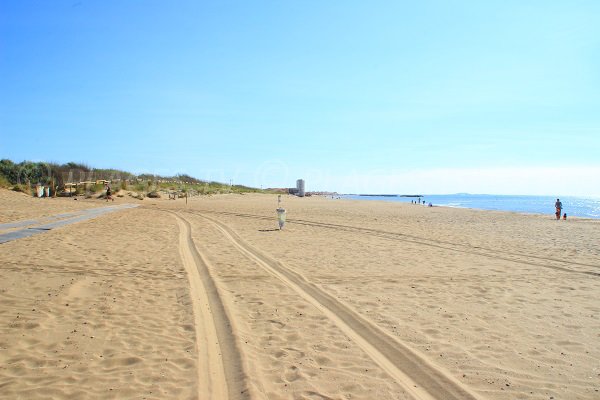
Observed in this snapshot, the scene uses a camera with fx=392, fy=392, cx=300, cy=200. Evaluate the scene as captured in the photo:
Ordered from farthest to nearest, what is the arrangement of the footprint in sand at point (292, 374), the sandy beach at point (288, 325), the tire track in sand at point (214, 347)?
the footprint in sand at point (292, 374)
the sandy beach at point (288, 325)
the tire track in sand at point (214, 347)

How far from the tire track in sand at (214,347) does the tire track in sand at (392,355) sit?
1.57 meters

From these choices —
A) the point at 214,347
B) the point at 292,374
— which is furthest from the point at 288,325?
the point at 292,374

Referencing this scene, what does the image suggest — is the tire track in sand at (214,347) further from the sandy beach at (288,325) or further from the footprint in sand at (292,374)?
the footprint in sand at (292,374)

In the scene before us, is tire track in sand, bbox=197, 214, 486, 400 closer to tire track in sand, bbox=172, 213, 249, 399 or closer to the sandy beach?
the sandy beach

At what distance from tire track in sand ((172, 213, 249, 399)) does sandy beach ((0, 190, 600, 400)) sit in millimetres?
22

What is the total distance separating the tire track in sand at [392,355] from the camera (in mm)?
3869

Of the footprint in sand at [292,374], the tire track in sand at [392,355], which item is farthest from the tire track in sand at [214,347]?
the tire track in sand at [392,355]

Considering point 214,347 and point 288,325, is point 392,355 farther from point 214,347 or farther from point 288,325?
point 214,347

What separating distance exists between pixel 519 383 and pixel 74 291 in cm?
676

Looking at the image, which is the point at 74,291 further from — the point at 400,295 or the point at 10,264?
the point at 400,295

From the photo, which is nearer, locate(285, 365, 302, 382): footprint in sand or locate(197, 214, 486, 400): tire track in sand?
locate(197, 214, 486, 400): tire track in sand

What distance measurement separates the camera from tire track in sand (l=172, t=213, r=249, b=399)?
12.4 feet

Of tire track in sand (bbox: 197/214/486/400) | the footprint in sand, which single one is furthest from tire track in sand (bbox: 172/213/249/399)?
tire track in sand (bbox: 197/214/486/400)

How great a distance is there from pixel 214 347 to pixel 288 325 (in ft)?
4.04
